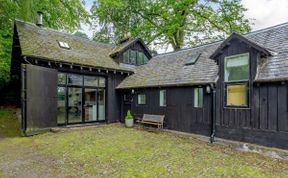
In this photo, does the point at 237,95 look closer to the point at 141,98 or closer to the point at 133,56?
the point at 141,98

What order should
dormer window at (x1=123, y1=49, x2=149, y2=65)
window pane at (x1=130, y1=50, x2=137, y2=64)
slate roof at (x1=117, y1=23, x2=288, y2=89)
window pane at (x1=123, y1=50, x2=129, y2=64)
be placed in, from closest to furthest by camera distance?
1. slate roof at (x1=117, y1=23, x2=288, y2=89)
2. window pane at (x1=123, y1=50, x2=129, y2=64)
3. dormer window at (x1=123, y1=49, x2=149, y2=65)
4. window pane at (x1=130, y1=50, x2=137, y2=64)

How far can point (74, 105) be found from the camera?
1025cm

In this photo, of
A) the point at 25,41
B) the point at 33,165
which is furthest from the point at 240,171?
the point at 25,41

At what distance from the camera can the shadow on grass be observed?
888 centimetres

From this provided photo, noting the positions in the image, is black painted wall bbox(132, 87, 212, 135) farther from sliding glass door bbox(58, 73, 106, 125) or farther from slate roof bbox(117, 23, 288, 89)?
sliding glass door bbox(58, 73, 106, 125)

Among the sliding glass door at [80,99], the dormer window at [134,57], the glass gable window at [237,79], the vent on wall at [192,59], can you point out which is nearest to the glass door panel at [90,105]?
the sliding glass door at [80,99]

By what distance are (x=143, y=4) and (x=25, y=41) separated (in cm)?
1375

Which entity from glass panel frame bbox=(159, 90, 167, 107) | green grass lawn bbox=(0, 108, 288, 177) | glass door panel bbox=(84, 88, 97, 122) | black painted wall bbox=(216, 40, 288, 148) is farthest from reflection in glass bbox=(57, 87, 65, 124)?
black painted wall bbox=(216, 40, 288, 148)

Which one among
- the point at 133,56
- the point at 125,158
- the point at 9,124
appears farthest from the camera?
the point at 133,56

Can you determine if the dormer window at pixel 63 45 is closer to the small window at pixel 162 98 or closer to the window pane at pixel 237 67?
the small window at pixel 162 98

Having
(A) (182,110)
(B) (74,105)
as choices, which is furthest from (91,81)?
(A) (182,110)

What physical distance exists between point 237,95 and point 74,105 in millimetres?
7957

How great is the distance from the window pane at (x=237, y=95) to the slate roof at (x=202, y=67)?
0.59 m

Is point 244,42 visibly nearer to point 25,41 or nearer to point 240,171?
point 240,171
